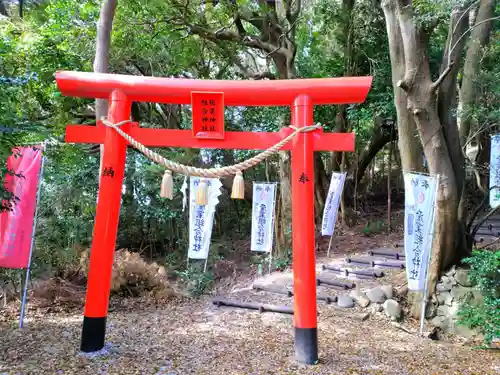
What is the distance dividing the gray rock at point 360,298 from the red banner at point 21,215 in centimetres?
514

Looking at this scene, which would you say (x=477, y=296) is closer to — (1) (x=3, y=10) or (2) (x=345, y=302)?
(2) (x=345, y=302)

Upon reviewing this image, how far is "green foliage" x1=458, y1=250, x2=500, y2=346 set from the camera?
493cm

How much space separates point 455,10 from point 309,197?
141 inches

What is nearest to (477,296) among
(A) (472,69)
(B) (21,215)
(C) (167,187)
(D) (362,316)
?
(D) (362,316)

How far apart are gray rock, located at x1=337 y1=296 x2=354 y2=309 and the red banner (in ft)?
15.9

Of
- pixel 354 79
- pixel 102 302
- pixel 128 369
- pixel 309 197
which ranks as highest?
pixel 354 79

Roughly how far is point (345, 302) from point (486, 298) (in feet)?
7.13

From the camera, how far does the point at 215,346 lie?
452 cm

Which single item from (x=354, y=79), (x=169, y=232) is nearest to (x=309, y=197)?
(x=354, y=79)

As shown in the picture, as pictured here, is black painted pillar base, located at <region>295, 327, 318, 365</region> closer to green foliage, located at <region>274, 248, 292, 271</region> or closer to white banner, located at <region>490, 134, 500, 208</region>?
green foliage, located at <region>274, 248, 292, 271</region>

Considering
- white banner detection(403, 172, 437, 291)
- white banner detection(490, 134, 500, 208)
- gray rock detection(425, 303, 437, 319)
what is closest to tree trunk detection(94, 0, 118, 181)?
white banner detection(403, 172, 437, 291)

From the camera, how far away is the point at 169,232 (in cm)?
1142

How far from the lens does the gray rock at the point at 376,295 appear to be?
256 inches

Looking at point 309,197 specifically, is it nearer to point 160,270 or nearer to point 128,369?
point 128,369
